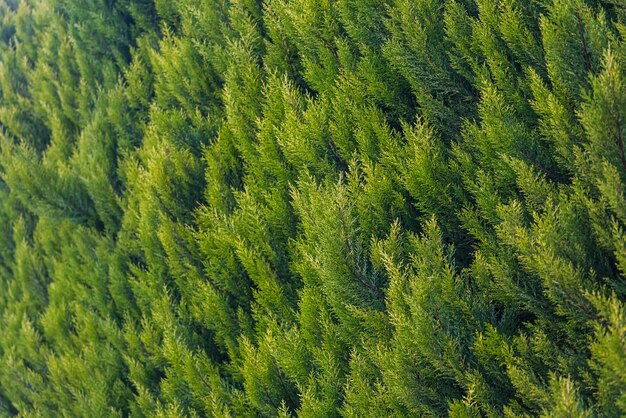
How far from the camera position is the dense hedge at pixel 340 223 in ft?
10.1

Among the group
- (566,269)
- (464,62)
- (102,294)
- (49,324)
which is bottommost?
(49,324)

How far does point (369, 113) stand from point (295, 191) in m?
0.78

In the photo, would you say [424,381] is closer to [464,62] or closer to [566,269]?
[566,269]

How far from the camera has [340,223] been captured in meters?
3.60

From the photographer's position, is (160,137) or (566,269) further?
(160,137)

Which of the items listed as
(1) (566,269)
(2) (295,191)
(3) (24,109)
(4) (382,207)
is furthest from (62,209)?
(1) (566,269)

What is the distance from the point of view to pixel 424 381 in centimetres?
326

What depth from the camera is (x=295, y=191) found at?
4051 mm

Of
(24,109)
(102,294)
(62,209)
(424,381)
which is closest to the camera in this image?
(424,381)

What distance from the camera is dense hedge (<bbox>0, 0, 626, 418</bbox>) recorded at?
10.1 feet

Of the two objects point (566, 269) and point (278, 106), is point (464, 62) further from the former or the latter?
Answer: point (566, 269)

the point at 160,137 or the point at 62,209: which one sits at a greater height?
the point at 160,137

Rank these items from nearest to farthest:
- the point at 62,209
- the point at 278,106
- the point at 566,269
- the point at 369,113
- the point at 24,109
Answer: the point at 566,269
the point at 369,113
the point at 278,106
the point at 62,209
the point at 24,109

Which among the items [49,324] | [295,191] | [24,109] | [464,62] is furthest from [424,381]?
[24,109]
